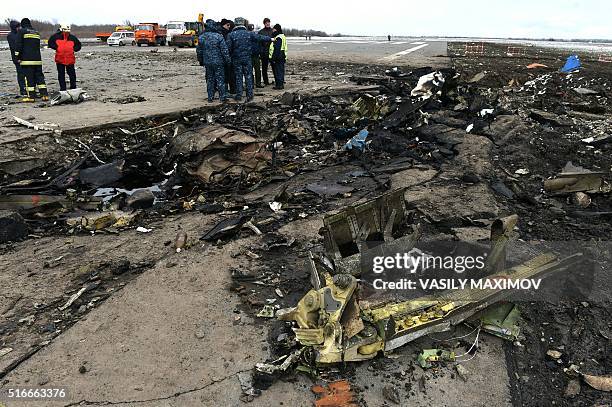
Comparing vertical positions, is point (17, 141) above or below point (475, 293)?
above

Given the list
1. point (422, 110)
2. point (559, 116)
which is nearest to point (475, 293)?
point (422, 110)

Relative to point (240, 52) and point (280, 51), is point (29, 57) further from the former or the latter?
point (280, 51)

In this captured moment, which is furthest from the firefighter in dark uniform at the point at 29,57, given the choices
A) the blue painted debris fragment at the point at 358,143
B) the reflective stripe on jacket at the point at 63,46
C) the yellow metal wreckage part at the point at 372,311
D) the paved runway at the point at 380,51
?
the paved runway at the point at 380,51

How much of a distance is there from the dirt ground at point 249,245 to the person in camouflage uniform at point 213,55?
73cm

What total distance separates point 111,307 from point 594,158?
7.01 metres

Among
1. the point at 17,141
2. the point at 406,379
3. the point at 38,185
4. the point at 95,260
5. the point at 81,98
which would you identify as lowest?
the point at 406,379

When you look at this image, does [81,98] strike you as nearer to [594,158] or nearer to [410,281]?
[410,281]

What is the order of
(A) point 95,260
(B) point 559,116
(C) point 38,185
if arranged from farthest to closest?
(B) point 559,116
(C) point 38,185
(A) point 95,260

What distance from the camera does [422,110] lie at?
29.0ft

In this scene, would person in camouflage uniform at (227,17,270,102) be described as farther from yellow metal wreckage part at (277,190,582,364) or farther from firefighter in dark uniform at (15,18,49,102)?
yellow metal wreckage part at (277,190,582,364)

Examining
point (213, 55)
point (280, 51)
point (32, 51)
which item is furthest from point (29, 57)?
point (280, 51)

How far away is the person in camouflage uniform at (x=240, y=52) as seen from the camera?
943 centimetres

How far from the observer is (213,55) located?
913 centimetres

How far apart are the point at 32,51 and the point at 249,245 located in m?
8.63
